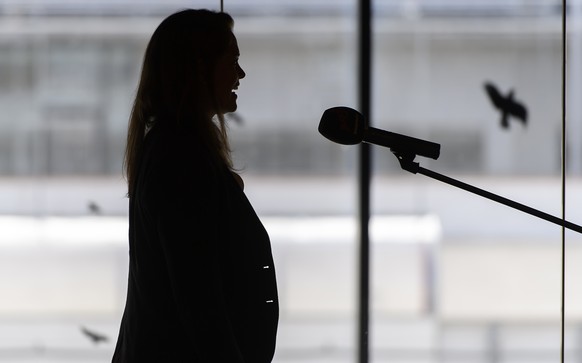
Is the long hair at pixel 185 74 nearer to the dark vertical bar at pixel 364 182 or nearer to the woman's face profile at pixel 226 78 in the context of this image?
the woman's face profile at pixel 226 78

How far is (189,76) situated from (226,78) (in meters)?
0.06

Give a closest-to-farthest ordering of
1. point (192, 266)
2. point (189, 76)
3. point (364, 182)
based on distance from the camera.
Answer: point (192, 266)
point (189, 76)
point (364, 182)

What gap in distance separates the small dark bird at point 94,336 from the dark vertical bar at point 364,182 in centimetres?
85

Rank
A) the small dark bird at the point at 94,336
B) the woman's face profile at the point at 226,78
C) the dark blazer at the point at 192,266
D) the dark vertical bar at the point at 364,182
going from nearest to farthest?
the dark blazer at the point at 192,266 → the woman's face profile at the point at 226,78 → the dark vertical bar at the point at 364,182 → the small dark bird at the point at 94,336

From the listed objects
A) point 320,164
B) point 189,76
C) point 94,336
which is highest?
point 189,76

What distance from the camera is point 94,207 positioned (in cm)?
281

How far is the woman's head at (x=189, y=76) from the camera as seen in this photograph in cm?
120

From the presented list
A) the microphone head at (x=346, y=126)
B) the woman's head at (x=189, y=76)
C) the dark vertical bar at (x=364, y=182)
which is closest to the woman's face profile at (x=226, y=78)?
the woman's head at (x=189, y=76)

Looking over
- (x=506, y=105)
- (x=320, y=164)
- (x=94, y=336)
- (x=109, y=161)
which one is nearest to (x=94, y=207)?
(x=109, y=161)

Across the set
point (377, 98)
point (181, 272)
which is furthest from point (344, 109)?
point (377, 98)

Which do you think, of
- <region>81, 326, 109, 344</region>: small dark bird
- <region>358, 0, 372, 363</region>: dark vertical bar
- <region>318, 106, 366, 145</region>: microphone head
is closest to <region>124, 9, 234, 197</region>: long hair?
<region>318, 106, 366, 145</region>: microphone head

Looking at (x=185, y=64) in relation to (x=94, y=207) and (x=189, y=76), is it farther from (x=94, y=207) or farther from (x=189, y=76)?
(x=94, y=207)

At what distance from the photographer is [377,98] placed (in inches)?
111

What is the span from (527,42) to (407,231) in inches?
29.6
